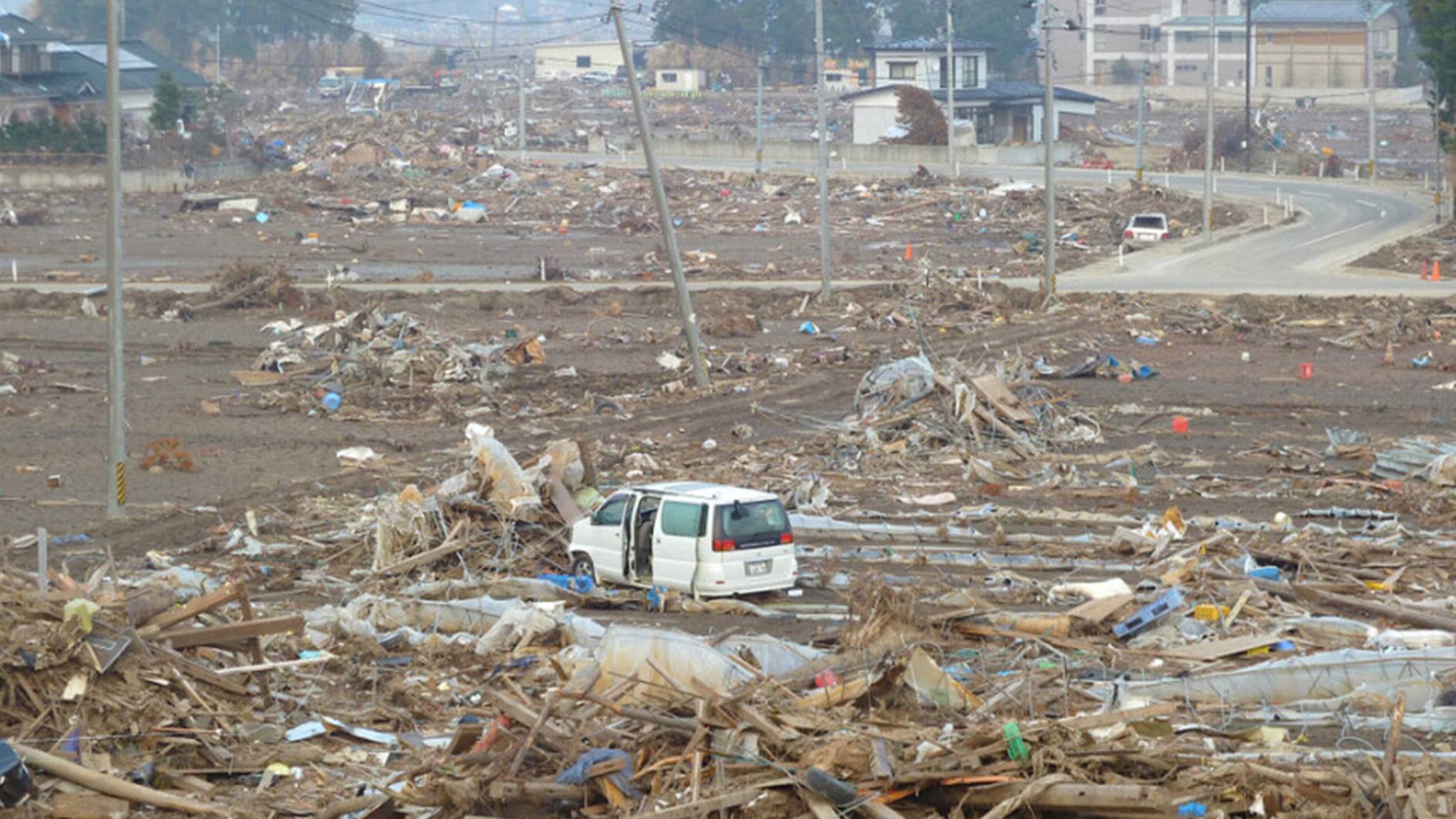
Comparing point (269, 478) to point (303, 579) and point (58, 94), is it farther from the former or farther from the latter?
point (58, 94)

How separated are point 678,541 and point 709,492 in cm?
64

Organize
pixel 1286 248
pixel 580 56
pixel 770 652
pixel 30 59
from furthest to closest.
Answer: pixel 580 56 < pixel 30 59 < pixel 1286 248 < pixel 770 652

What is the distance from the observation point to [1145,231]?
63.6 meters

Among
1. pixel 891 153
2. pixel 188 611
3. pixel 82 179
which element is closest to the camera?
pixel 188 611

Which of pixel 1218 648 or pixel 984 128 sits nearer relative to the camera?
pixel 1218 648

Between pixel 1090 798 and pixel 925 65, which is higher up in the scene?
pixel 925 65

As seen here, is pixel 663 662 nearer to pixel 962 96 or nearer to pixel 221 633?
pixel 221 633

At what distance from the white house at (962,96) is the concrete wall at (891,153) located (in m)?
7.55

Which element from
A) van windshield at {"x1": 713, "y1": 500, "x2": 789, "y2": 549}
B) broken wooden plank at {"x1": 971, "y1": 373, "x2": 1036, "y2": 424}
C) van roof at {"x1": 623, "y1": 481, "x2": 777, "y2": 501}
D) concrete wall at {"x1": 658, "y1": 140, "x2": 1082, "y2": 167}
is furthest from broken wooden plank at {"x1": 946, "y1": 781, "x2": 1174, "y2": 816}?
concrete wall at {"x1": 658, "y1": 140, "x2": 1082, "y2": 167}

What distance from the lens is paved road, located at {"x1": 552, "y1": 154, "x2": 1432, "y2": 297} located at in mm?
49750

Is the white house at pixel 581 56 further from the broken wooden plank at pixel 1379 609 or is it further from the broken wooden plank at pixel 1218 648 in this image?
the broken wooden plank at pixel 1218 648

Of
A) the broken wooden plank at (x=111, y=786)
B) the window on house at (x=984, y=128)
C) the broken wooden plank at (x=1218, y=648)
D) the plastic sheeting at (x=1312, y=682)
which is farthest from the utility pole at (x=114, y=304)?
the window on house at (x=984, y=128)

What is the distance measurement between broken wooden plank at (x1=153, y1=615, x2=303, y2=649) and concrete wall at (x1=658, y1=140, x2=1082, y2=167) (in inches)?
3101

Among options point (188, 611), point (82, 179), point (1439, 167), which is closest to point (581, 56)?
point (82, 179)
